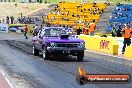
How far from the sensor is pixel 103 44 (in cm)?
2519

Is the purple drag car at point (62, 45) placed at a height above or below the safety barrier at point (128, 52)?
above

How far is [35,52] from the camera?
21.2 meters

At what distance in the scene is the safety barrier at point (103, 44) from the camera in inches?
928

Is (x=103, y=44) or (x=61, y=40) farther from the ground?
(x=61, y=40)

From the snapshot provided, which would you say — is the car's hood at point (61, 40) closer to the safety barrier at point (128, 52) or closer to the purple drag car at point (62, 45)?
the purple drag car at point (62, 45)

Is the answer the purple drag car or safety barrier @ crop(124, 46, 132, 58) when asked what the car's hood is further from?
safety barrier @ crop(124, 46, 132, 58)

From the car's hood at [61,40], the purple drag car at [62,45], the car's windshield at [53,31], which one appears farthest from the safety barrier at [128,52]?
the car's windshield at [53,31]

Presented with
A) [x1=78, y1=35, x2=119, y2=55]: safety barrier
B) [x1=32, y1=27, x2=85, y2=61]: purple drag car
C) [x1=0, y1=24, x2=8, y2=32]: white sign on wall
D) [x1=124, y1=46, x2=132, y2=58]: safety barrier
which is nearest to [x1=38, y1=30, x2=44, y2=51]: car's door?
[x1=32, y1=27, x2=85, y2=61]: purple drag car

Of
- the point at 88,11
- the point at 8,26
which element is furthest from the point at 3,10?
the point at 88,11

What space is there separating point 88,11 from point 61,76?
167 ft

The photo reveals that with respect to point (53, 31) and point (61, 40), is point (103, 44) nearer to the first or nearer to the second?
point (53, 31)

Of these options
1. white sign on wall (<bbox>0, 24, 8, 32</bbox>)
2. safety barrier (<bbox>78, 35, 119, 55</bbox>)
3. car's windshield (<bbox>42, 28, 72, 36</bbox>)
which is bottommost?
white sign on wall (<bbox>0, 24, 8, 32</bbox>)

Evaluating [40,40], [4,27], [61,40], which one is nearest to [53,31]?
[40,40]

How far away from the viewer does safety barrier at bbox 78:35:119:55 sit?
928 inches
